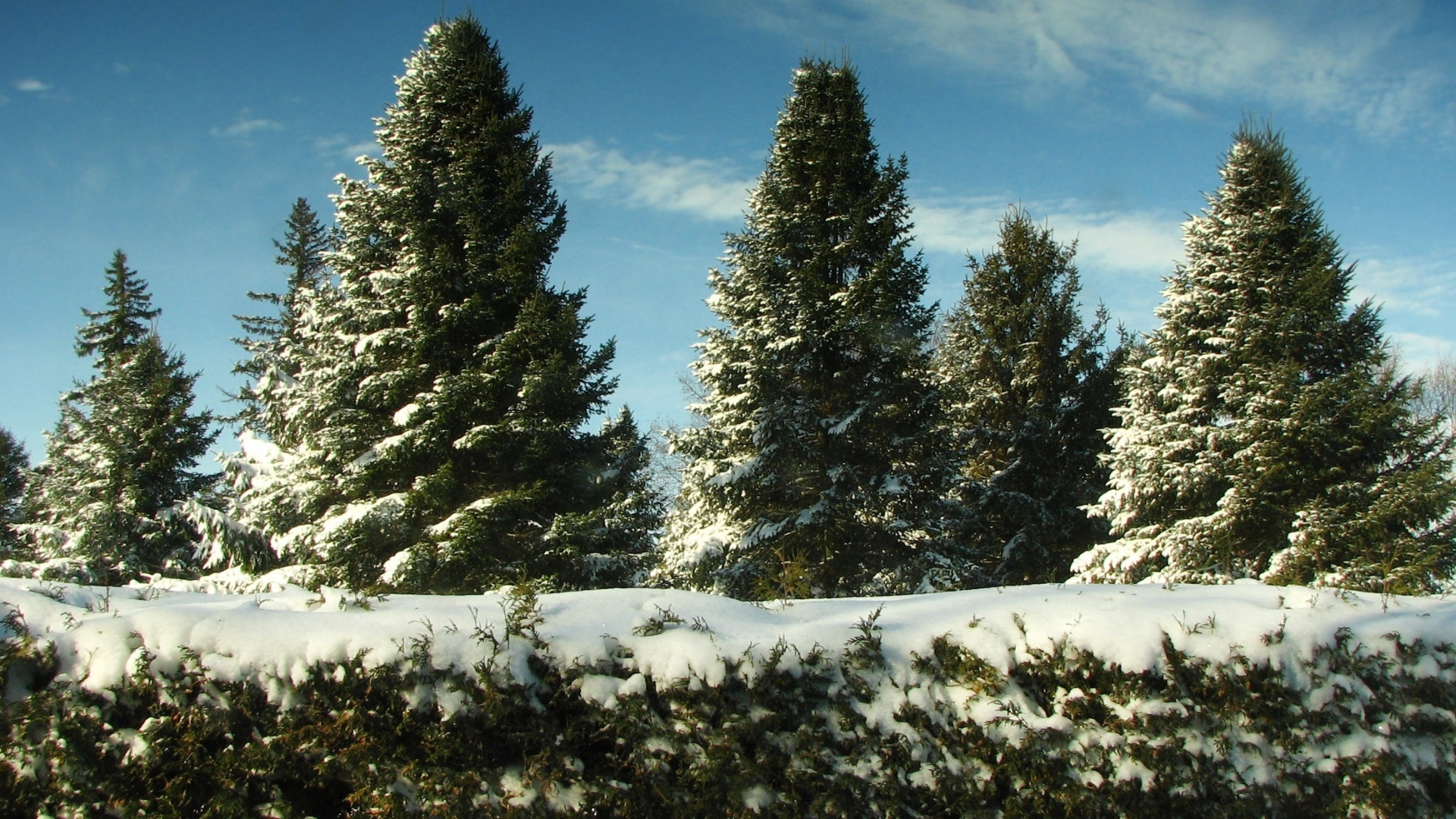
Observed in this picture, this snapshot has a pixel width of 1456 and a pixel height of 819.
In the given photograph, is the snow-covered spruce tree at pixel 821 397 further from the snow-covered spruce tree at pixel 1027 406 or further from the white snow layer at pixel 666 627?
the white snow layer at pixel 666 627

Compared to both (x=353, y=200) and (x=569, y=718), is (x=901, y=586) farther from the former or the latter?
(x=353, y=200)

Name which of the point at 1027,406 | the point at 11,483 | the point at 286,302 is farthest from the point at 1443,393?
the point at 11,483

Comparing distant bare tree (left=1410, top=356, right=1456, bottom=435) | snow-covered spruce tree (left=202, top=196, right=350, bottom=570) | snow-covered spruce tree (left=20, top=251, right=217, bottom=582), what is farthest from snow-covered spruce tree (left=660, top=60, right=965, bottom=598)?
distant bare tree (left=1410, top=356, right=1456, bottom=435)

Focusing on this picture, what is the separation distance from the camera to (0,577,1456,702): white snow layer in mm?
3381

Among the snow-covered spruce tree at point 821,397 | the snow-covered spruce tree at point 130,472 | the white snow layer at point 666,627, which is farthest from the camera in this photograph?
the snow-covered spruce tree at point 130,472

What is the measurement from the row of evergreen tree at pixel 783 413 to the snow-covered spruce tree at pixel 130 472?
319 inches

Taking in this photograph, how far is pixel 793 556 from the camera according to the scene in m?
12.2

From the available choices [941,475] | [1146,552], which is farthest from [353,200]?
[1146,552]

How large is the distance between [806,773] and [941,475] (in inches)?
391

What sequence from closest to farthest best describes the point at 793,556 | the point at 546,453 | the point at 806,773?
the point at 806,773
the point at 546,453
the point at 793,556

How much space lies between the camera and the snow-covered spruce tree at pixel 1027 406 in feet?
51.4

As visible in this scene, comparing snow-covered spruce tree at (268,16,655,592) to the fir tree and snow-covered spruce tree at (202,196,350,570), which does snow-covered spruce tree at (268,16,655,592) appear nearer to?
snow-covered spruce tree at (202,196,350,570)

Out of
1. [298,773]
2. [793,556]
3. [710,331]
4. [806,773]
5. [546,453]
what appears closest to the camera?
[298,773]

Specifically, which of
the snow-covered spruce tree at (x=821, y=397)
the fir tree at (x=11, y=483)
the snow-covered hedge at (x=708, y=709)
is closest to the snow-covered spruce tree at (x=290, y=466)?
the snow-covered spruce tree at (x=821, y=397)
